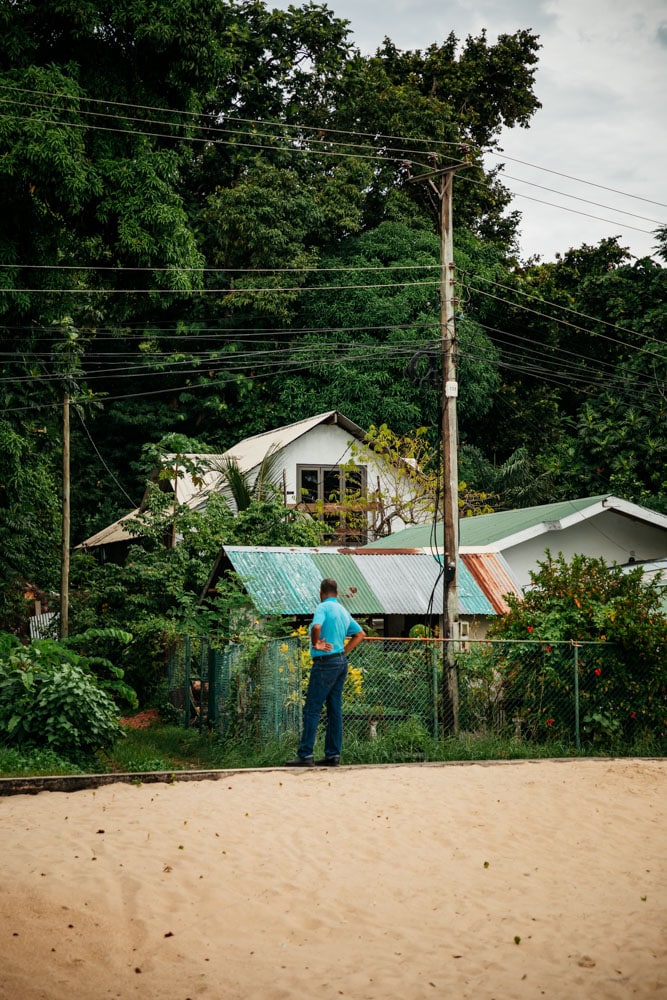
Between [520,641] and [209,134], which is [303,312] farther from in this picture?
[520,641]

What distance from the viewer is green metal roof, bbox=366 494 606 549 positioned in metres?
21.9

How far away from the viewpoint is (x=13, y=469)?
63.0 feet

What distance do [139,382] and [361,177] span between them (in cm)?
1135

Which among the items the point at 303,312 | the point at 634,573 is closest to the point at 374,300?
the point at 303,312

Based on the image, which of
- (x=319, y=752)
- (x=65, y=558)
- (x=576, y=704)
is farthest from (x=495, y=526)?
(x=319, y=752)

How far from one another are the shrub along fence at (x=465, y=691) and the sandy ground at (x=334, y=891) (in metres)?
2.04

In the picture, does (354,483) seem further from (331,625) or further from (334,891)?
(334,891)

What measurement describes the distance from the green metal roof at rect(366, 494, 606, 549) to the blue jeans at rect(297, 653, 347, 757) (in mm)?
8316

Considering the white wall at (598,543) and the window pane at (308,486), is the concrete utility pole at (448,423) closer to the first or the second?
the white wall at (598,543)

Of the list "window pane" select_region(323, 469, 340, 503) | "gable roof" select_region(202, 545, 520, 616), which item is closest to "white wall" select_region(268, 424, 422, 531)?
"window pane" select_region(323, 469, 340, 503)

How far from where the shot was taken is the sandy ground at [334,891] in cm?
612

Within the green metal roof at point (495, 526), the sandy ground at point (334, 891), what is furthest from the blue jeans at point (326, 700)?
the green metal roof at point (495, 526)

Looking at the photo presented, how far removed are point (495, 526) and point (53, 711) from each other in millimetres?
13155

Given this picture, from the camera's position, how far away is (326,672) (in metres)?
12.1
